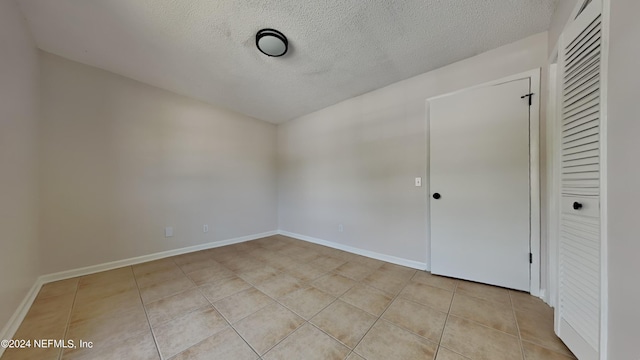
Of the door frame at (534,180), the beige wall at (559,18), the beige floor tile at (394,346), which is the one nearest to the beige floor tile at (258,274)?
the beige floor tile at (394,346)

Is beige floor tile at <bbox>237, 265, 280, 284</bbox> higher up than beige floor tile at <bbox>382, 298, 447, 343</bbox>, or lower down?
lower down

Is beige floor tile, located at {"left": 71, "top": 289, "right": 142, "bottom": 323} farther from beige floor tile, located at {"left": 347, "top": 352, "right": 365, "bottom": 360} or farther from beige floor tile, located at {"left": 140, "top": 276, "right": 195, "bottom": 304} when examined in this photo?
beige floor tile, located at {"left": 347, "top": 352, "right": 365, "bottom": 360}

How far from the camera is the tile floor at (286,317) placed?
118 centimetres

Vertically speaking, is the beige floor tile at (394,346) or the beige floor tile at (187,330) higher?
the beige floor tile at (187,330)

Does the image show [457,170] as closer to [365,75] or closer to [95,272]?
[365,75]

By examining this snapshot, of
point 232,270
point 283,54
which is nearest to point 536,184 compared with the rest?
point 283,54

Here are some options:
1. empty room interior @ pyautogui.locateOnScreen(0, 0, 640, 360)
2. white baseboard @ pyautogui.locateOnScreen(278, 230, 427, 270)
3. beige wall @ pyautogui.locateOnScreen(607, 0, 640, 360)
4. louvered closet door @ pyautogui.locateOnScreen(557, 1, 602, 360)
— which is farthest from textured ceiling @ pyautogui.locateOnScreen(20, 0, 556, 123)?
white baseboard @ pyautogui.locateOnScreen(278, 230, 427, 270)

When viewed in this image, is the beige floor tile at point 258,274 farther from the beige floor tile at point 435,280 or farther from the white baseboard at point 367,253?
the beige floor tile at point 435,280

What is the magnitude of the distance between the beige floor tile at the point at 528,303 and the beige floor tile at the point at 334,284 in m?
1.37

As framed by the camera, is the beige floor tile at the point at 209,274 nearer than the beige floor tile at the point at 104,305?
No

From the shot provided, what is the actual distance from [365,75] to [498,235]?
7.37ft

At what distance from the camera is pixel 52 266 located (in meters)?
2.06

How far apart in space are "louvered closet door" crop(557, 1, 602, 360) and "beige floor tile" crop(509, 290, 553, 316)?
1.34 ft

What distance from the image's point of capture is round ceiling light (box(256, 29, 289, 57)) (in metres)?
1.74
